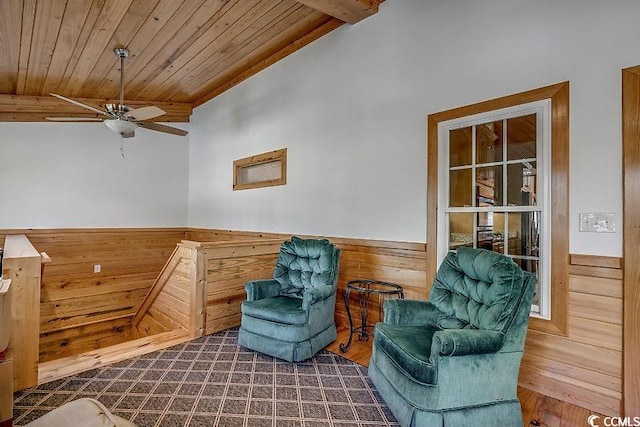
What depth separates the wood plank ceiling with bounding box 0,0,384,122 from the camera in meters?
3.13

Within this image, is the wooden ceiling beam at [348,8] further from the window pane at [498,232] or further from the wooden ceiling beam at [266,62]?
the window pane at [498,232]

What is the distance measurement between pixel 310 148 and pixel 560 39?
8.57ft

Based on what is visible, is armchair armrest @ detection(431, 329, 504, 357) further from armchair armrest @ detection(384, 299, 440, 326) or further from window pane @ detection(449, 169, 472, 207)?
window pane @ detection(449, 169, 472, 207)

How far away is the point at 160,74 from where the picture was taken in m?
4.71

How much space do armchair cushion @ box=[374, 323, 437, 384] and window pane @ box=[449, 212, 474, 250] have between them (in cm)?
92

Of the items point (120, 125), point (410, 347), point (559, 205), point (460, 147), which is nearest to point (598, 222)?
point (559, 205)

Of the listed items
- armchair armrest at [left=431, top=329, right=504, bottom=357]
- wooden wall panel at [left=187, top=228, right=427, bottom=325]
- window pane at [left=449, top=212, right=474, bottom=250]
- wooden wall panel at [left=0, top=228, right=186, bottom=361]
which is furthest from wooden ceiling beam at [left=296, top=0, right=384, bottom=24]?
wooden wall panel at [left=0, top=228, right=186, bottom=361]

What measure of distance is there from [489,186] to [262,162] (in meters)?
3.19

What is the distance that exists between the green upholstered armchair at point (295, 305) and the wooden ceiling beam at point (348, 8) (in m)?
2.29

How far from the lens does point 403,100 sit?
3232 mm

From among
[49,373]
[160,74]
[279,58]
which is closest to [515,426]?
[49,373]

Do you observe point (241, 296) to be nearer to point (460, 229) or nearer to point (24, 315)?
point (24, 315)

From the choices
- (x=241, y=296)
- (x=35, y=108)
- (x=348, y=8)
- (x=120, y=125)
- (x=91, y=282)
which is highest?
(x=348, y=8)

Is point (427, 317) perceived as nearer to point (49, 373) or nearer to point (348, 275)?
point (348, 275)
